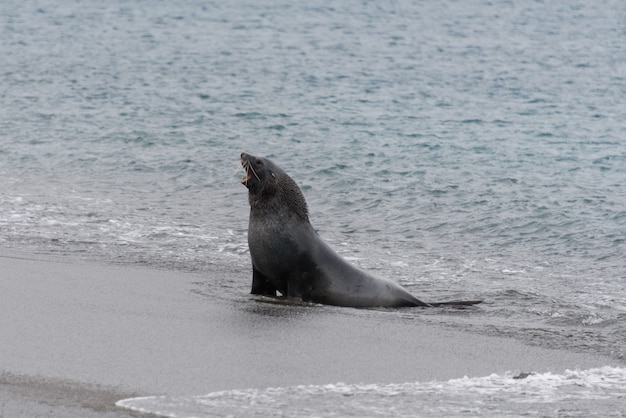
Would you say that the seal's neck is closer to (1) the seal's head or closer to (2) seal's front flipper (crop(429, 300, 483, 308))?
(1) the seal's head

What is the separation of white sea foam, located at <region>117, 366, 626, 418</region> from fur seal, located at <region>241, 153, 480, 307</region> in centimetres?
281

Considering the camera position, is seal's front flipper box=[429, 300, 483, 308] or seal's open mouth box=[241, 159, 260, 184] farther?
seal's open mouth box=[241, 159, 260, 184]

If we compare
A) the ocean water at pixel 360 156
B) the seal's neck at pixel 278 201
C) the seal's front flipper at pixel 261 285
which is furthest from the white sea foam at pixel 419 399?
the seal's neck at pixel 278 201

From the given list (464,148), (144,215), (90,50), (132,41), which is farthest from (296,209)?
(132,41)

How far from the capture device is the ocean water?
11.9 metres

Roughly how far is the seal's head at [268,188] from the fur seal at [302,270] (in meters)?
0.03

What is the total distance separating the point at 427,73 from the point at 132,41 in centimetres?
1296

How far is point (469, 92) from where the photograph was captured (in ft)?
92.7

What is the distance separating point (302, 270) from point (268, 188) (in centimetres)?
89

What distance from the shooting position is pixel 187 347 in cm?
759

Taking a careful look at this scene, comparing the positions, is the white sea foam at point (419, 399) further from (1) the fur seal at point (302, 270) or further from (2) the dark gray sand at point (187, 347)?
(1) the fur seal at point (302, 270)

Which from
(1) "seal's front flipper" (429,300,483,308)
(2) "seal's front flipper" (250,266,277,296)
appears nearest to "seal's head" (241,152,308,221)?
(2) "seal's front flipper" (250,266,277,296)

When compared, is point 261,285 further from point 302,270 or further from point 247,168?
point 247,168

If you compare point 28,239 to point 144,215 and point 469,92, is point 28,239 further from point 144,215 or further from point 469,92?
point 469,92
